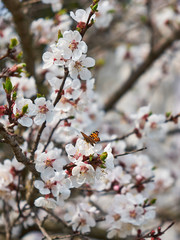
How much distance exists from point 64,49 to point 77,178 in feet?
1.82

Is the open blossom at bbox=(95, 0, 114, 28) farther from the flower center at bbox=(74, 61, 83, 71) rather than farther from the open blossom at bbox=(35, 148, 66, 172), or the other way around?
the open blossom at bbox=(35, 148, 66, 172)

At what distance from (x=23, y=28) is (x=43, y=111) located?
55.2 inches

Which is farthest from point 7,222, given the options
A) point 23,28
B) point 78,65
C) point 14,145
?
point 23,28

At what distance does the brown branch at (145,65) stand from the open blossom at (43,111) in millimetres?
2389

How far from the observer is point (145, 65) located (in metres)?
3.73

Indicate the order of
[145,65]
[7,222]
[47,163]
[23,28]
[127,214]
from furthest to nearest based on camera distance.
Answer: [145,65] < [23,28] < [7,222] < [127,214] < [47,163]

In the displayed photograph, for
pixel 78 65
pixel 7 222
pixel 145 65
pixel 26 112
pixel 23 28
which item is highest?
pixel 145 65

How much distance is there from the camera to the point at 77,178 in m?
1.32

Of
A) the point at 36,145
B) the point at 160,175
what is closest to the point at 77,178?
the point at 36,145

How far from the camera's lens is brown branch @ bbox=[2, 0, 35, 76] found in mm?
2438

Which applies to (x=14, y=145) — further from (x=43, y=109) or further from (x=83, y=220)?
(x=83, y=220)

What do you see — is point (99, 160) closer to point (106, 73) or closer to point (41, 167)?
point (41, 167)

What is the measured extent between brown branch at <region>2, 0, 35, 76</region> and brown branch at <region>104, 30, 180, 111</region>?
1331 millimetres

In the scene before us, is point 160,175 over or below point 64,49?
over
